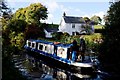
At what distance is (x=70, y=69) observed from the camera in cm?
2336

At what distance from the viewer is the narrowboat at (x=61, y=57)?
21922 millimetres

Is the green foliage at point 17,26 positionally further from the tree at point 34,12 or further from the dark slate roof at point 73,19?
the dark slate roof at point 73,19

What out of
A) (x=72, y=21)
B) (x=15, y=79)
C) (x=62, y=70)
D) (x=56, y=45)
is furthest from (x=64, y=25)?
(x=15, y=79)

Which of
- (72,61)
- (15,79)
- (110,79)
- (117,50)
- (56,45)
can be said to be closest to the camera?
(15,79)

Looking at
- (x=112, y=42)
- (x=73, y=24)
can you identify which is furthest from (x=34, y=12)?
(x=112, y=42)

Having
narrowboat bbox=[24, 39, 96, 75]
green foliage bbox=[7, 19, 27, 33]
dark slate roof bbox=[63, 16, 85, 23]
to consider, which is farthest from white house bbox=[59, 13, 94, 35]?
narrowboat bbox=[24, 39, 96, 75]

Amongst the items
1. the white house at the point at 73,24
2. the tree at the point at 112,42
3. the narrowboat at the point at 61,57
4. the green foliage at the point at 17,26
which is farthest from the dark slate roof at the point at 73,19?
the tree at the point at 112,42

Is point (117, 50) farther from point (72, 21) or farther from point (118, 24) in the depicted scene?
point (72, 21)

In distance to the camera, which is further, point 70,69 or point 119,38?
point 70,69

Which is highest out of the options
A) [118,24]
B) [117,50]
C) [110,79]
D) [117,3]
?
[117,3]

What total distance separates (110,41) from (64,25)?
190 ft

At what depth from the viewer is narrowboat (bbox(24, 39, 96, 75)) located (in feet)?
71.9

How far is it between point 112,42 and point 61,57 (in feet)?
21.8

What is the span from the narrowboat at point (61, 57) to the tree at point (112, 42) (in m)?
1.19
